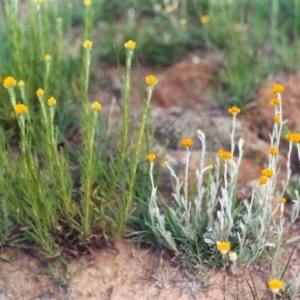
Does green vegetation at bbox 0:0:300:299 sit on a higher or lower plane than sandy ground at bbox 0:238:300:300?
higher

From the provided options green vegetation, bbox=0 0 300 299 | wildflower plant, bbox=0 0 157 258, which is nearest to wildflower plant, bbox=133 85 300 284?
green vegetation, bbox=0 0 300 299

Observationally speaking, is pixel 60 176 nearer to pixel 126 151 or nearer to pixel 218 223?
pixel 126 151

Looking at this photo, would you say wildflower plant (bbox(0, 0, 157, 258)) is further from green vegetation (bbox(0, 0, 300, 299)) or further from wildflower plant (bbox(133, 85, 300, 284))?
wildflower plant (bbox(133, 85, 300, 284))

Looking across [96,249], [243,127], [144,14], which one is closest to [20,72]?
[96,249]

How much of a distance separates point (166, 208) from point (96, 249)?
1.10 feet

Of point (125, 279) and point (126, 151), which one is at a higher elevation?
point (126, 151)

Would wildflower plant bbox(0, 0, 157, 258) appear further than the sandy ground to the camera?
No

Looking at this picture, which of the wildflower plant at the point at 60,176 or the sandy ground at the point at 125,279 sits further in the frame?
the sandy ground at the point at 125,279

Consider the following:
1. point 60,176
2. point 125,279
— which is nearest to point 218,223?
point 125,279

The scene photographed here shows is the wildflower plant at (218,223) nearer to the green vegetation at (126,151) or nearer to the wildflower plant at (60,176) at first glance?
the green vegetation at (126,151)

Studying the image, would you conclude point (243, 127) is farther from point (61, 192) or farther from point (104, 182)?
point (61, 192)

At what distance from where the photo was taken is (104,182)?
243 centimetres

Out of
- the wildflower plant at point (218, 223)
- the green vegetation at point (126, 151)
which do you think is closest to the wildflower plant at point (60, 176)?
the green vegetation at point (126, 151)

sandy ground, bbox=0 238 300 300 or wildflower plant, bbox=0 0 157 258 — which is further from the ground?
wildflower plant, bbox=0 0 157 258
